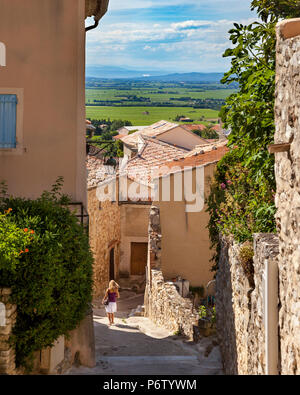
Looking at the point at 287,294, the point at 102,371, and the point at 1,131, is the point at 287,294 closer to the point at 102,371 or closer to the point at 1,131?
the point at 102,371

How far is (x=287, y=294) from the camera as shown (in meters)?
4.44

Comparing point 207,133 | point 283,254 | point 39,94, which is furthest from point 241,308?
point 207,133

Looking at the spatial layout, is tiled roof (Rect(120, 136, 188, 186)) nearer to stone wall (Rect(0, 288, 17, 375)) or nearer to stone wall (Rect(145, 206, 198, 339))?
stone wall (Rect(145, 206, 198, 339))

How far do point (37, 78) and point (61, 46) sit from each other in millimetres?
698

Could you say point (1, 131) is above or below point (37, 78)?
below

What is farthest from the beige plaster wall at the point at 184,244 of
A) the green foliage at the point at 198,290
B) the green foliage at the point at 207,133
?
the green foliage at the point at 207,133

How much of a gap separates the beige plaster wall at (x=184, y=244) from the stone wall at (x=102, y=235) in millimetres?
2380

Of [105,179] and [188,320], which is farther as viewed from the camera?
[105,179]

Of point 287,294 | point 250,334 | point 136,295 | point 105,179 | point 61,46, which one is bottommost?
point 136,295

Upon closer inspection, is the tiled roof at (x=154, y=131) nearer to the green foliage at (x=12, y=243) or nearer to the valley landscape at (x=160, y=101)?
the green foliage at (x=12, y=243)

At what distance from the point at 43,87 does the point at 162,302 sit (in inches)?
231

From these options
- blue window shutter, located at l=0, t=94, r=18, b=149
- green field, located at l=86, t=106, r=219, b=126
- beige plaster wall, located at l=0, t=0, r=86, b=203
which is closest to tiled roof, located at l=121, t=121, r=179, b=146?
beige plaster wall, located at l=0, t=0, r=86, b=203

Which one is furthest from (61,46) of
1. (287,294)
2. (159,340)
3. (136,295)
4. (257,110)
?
(136,295)

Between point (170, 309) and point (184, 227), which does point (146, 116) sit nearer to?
point (184, 227)
